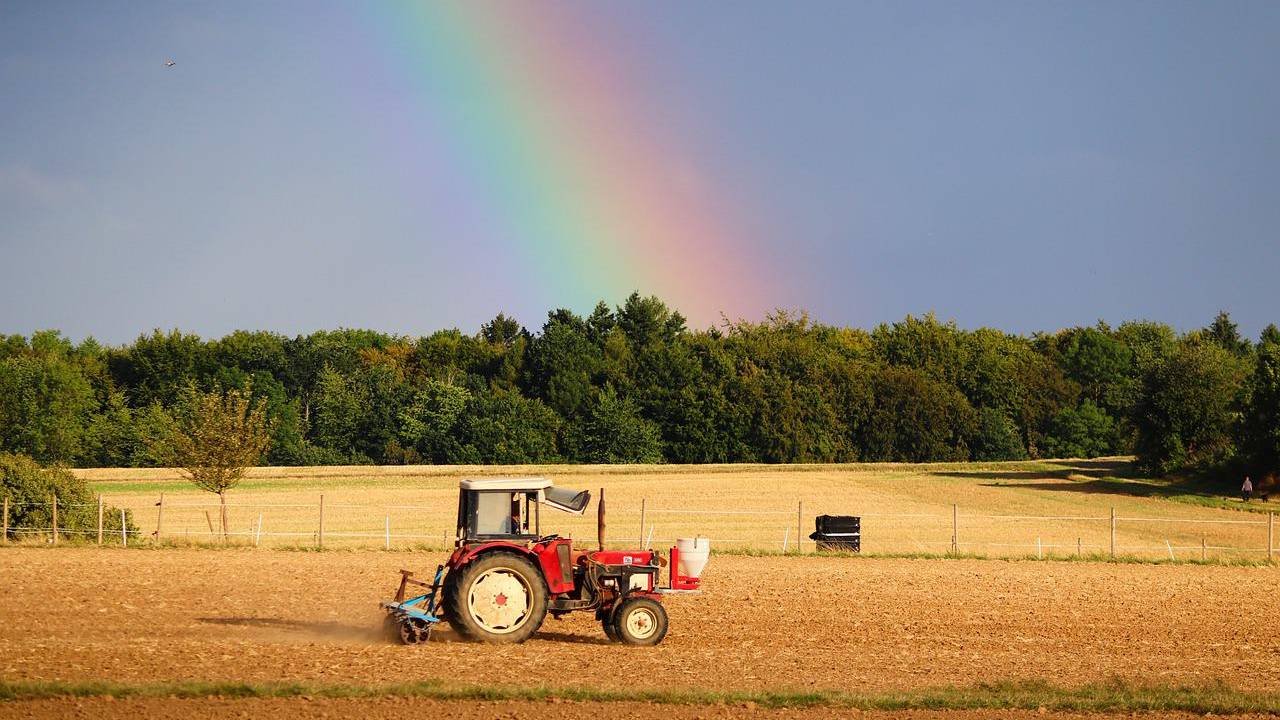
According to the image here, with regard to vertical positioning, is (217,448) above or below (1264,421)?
below

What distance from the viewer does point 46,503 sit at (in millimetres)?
32562

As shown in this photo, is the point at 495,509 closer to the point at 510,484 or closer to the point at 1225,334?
the point at 510,484

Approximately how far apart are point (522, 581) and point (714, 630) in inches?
135

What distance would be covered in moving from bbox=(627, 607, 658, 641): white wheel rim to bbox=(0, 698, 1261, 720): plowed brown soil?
11.3 ft

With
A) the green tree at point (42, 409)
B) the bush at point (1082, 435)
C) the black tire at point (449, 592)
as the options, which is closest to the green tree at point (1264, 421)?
the bush at point (1082, 435)

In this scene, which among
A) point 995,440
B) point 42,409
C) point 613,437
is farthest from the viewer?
point 995,440

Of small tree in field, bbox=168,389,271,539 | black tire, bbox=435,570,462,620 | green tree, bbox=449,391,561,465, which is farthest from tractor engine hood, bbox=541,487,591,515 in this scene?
green tree, bbox=449,391,561,465

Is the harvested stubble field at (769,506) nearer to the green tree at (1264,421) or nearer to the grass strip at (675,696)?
the green tree at (1264,421)

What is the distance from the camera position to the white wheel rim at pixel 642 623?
16.6m

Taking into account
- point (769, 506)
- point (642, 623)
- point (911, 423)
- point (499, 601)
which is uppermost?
point (911, 423)

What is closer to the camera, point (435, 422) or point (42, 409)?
point (42, 409)

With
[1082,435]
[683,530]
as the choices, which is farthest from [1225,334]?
[683,530]

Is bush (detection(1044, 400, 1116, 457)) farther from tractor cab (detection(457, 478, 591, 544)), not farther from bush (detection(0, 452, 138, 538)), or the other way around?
tractor cab (detection(457, 478, 591, 544))

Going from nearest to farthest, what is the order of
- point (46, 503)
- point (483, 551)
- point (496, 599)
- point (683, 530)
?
point (496, 599), point (483, 551), point (46, 503), point (683, 530)
